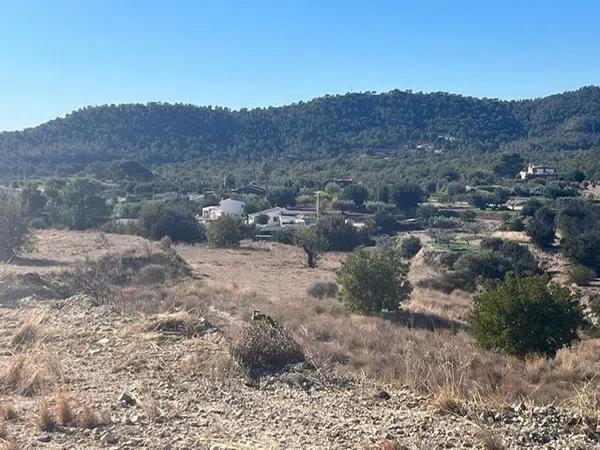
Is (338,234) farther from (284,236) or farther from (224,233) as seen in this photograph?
(224,233)

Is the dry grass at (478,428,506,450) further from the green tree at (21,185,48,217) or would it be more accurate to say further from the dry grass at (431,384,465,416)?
the green tree at (21,185,48,217)

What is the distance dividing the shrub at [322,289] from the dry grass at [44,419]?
17257 millimetres

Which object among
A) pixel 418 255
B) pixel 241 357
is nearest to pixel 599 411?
pixel 241 357

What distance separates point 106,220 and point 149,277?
28.1 metres

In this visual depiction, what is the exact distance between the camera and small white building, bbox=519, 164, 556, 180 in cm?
7875

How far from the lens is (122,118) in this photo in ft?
382

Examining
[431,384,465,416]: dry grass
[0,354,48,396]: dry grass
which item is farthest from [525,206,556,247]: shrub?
[0,354,48,396]: dry grass

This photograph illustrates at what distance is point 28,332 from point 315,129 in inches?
4759

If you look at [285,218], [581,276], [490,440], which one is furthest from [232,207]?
[490,440]

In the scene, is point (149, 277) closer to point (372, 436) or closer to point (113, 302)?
point (113, 302)

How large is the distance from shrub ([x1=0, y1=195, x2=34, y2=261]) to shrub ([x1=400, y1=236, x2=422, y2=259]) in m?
24.2

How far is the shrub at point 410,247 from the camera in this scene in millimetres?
44688

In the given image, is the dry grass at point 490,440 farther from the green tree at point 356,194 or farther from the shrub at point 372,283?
the green tree at point 356,194

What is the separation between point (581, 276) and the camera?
36.5m
